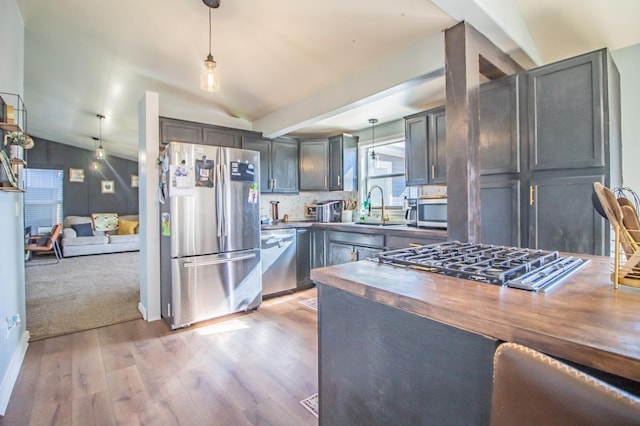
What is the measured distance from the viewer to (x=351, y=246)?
11.9 feet

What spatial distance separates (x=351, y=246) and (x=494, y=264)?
2561mm

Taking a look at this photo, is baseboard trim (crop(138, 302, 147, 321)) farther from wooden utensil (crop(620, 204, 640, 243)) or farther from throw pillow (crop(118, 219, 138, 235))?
throw pillow (crop(118, 219, 138, 235))

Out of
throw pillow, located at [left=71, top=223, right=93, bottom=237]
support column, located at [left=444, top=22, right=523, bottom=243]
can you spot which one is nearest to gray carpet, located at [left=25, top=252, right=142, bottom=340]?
throw pillow, located at [left=71, top=223, right=93, bottom=237]

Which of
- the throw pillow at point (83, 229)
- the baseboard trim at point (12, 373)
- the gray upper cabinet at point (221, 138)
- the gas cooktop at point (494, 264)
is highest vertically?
the gray upper cabinet at point (221, 138)

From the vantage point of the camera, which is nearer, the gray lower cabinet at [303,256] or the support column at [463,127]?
the support column at [463,127]

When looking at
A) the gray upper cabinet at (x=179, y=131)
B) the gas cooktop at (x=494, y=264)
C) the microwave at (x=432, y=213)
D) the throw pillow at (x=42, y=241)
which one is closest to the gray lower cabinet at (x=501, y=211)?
the microwave at (x=432, y=213)

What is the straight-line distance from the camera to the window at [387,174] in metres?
4.23

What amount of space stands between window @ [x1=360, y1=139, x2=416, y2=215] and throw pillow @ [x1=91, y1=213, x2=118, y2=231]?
663 cm

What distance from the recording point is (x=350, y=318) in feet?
3.50

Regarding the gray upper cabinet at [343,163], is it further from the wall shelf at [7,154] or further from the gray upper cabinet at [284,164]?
the wall shelf at [7,154]

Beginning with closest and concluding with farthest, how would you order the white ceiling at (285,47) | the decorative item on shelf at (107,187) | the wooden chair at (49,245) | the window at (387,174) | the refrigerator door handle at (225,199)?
the white ceiling at (285,47)
the refrigerator door handle at (225,199)
the window at (387,174)
the wooden chair at (49,245)
the decorative item on shelf at (107,187)

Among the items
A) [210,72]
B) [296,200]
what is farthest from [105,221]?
[210,72]

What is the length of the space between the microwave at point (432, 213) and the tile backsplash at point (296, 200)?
5.39ft

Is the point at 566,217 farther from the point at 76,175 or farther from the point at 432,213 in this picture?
the point at 76,175
